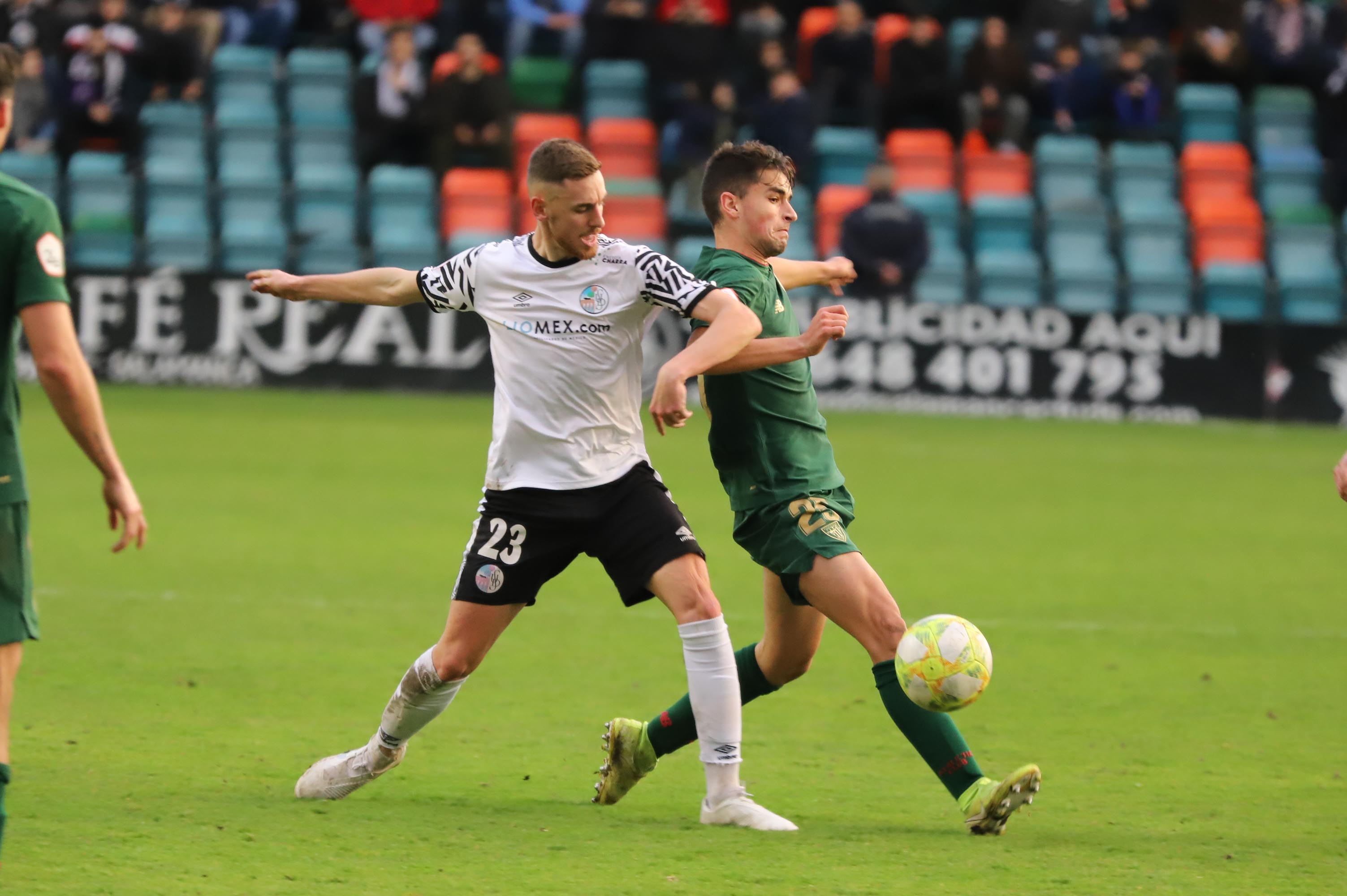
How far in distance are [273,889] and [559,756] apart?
1850 millimetres

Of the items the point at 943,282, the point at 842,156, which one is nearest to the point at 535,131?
the point at 842,156

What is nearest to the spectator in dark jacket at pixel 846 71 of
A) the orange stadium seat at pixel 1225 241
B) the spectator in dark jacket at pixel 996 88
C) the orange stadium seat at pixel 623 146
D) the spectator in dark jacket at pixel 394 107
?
the spectator in dark jacket at pixel 996 88

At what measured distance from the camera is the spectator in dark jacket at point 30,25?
21406mm

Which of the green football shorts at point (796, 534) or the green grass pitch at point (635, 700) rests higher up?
the green football shorts at point (796, 534)

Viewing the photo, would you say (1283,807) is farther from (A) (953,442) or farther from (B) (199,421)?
(B) (199,421)

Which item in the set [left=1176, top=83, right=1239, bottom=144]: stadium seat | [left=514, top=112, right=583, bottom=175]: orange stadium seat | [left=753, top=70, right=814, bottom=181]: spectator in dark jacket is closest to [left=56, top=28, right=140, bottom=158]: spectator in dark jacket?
[left=514, top=112, right=583, bottom=175]: orange stadium seat

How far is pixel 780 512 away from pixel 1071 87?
17.4 m

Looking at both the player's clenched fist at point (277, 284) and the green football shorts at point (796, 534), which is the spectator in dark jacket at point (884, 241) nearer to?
the green football shorts at point (796, 534)

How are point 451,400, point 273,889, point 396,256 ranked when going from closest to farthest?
point 273,889
point 451,400
point 396,256

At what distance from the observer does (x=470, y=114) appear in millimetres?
20766

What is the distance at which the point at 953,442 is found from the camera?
16672 millimetres

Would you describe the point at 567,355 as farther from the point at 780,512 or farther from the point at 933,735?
the point at 933,735

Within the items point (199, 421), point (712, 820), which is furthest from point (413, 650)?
point (199, 421)

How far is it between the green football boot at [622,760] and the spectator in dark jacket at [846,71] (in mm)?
16321
